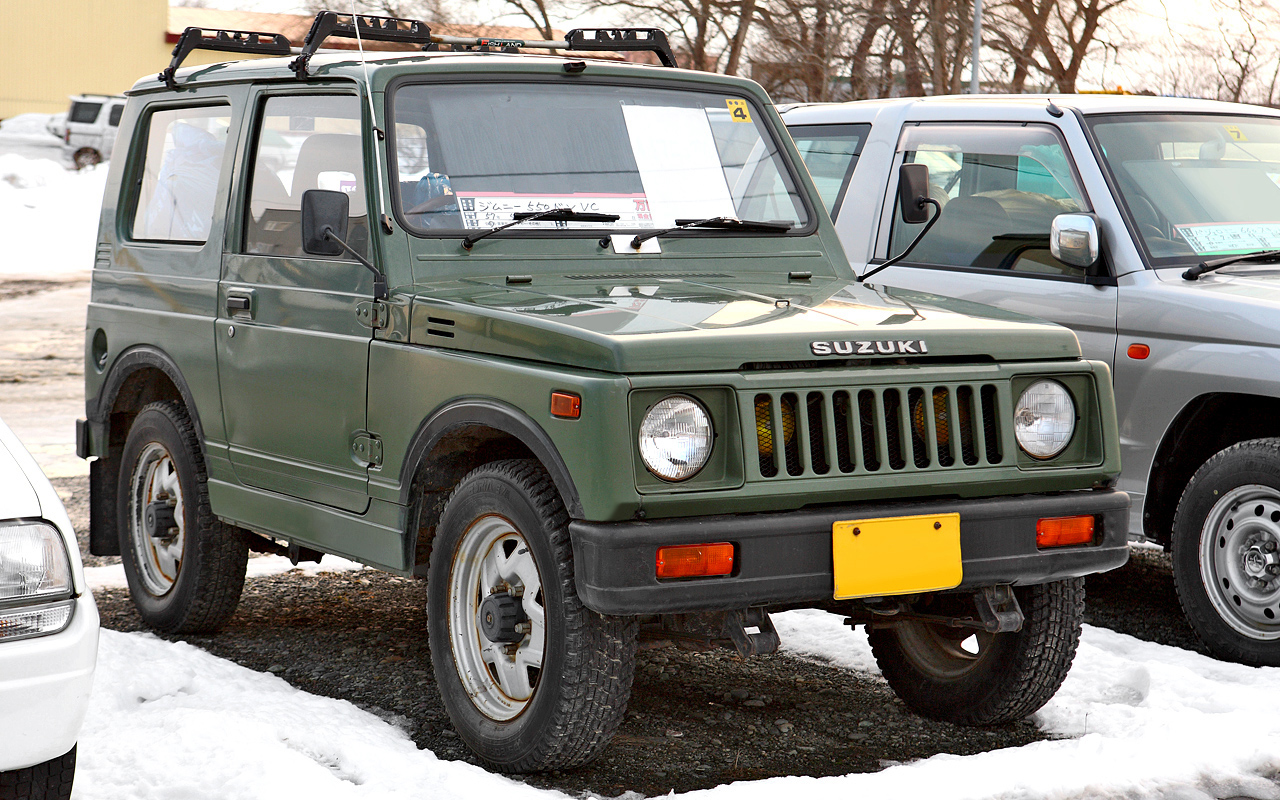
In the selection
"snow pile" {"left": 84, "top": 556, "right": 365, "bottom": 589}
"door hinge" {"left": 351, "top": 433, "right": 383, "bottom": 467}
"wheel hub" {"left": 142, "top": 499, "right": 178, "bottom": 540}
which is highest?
"door hinge" {"left": 351, "top": 433, "right": 383, "bottom": 467}

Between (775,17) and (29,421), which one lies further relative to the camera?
(775,17)

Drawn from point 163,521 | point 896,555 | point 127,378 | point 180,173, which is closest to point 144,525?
point 163,521

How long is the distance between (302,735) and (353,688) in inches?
34.7

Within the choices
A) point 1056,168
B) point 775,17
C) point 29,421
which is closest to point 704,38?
point 775,17

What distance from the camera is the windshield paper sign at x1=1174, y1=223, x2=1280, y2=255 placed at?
19.3 feet

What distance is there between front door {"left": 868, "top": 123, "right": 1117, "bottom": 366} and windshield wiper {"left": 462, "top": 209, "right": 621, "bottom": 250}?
2.15 metres

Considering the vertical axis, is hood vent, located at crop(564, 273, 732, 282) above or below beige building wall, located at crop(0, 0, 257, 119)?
below

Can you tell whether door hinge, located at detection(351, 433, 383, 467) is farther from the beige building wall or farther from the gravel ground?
the beige building wall

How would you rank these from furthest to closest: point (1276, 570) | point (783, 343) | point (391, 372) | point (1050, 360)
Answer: point (1276, 570), point (391, 372), point (1050, 360), point (783, 343)

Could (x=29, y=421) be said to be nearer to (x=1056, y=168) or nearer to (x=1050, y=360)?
(x=1056, y=168)

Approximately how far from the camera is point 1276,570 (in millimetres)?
5270

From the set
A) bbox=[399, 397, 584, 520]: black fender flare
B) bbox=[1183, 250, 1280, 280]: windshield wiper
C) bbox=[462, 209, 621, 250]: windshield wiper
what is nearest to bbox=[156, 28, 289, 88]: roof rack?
bbox=[462, 209, 621, 250]: windshield wiper

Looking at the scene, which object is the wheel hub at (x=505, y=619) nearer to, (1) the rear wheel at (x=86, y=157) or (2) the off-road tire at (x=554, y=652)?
(2) the off-road tire at (x=554, y=652)

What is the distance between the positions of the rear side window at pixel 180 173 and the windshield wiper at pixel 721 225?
178 centimetres
